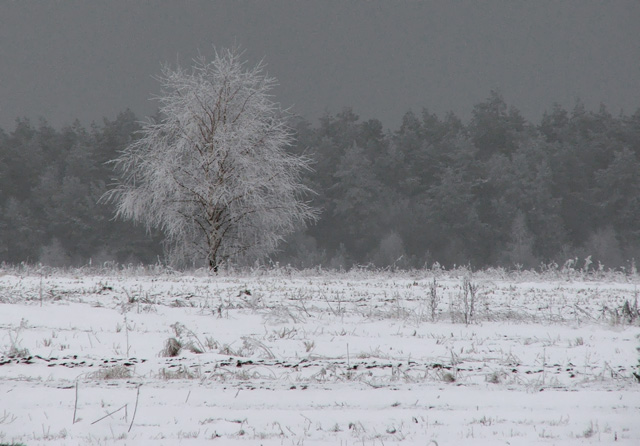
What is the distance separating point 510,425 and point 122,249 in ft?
173

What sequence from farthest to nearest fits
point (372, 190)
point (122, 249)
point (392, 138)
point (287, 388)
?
point (392, 138)
point (372, 190)
point (122, 249)
point (287, 388)

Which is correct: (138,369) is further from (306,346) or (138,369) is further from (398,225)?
(398,225)

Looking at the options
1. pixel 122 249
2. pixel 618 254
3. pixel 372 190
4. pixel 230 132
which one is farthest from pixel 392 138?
pixel 230 132

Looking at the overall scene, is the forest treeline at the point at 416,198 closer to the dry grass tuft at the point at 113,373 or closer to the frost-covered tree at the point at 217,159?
the frost-covered tree at the point at 217,159

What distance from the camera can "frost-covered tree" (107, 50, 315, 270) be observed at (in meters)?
20.8

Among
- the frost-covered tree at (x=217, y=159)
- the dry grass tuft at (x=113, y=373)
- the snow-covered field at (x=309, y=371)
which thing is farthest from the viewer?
the frost-covered tree at (x=217, y=159)

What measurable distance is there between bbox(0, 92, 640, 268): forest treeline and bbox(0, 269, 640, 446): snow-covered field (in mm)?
44775

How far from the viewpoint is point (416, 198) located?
63406 mm

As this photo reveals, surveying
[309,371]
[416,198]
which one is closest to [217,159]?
[309,371]

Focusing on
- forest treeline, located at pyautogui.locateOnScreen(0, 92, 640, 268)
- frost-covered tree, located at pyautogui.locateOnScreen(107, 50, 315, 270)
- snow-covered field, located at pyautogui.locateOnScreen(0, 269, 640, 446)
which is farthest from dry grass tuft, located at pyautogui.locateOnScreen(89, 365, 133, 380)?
forest treeline, located at pyautogui.locateOnScreen(0, 92, 640, 268)

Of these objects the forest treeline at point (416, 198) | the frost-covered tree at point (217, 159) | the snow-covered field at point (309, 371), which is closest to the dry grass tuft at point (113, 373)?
the snow-covered field at point (309, 371)

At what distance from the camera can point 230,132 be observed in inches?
813

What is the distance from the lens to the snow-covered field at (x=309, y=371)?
3.98m

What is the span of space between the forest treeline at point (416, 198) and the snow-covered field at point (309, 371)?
1763 inches
